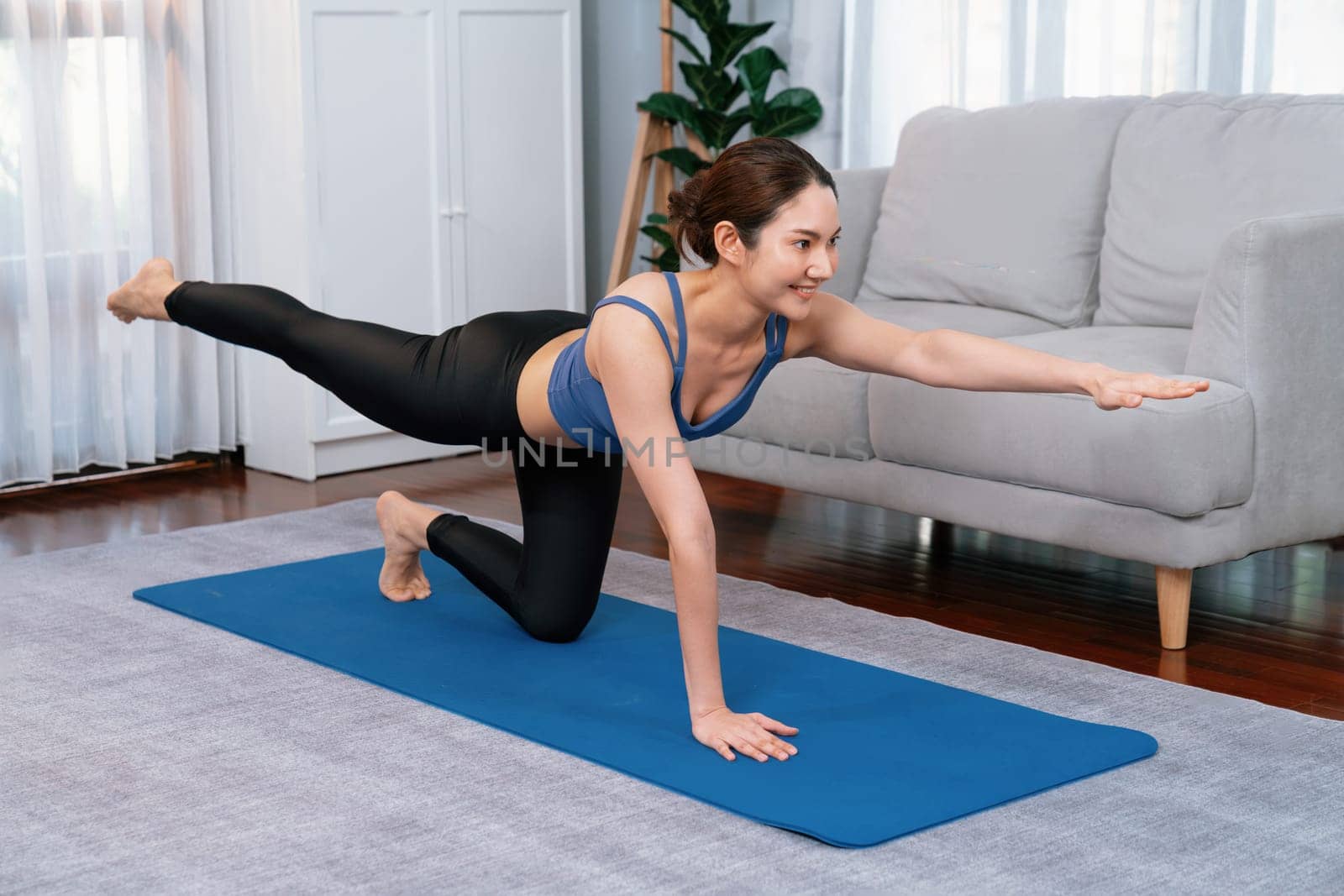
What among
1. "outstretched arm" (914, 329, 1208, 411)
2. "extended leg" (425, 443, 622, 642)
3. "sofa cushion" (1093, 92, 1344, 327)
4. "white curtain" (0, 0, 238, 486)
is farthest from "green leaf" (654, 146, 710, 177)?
"outstretched arm" (914, 329, 1208, 411)

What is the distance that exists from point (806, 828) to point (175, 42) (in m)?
3.26

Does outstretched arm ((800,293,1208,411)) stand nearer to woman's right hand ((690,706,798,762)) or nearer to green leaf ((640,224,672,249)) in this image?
woman's right hand ((690,706,798,762))

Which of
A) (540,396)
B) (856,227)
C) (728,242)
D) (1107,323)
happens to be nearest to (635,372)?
(728,242)

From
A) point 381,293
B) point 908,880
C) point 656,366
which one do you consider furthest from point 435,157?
point 908,880

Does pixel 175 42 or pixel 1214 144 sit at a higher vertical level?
pixel 175 42

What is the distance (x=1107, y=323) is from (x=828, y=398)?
0.66 m

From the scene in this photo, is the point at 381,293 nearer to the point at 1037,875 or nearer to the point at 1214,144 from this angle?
the point at 1214,144

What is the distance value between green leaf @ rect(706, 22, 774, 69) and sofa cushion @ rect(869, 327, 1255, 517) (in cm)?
179

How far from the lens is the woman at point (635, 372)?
2.08 meters

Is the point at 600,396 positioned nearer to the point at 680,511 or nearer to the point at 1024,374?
the point at 680,511

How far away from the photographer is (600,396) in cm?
230

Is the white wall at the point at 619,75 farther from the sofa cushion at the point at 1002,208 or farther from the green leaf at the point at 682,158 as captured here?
the sofa cushion at the point at 1002,208

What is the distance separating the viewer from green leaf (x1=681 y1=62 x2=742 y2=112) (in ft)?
15.3

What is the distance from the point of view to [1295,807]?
1960 millimetres
